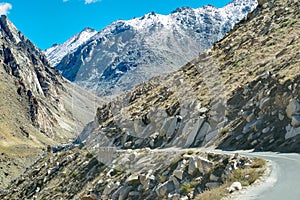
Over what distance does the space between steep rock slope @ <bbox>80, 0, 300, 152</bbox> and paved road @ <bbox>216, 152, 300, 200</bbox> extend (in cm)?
339

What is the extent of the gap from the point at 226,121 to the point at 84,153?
1380cm

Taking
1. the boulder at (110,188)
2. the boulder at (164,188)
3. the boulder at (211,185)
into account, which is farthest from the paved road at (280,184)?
the boulder at (110,188)

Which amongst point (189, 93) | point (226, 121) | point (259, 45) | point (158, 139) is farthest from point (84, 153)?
point (259, 45)

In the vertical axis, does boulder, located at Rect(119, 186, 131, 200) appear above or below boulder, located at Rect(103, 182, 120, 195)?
below

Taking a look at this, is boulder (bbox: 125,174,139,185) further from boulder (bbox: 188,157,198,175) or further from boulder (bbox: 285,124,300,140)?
boulder (bbox: 285,124,300,140)

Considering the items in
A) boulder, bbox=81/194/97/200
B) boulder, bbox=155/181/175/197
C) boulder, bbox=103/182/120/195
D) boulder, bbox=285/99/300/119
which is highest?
boulder, bbox=285/99/300/119

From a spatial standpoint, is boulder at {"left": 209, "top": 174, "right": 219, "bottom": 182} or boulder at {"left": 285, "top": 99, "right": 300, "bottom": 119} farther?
boulder at {"left": 285, "top": 99, "right": 300, "bottom": 119}

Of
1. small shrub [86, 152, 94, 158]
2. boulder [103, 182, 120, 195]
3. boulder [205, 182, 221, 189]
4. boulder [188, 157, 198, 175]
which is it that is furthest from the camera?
small shrub [86, 152, 94, 158]

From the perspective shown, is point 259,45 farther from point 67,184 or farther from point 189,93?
point 67,184

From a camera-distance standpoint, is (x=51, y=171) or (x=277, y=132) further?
(x=51, y=171)

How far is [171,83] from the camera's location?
47.8 metres

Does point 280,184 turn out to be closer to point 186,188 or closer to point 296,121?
point 186,188

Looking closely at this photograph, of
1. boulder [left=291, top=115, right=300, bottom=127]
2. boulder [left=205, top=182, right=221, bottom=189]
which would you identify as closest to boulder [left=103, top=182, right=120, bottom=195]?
boulder [left=205, top=182, right=221, bottom=189]

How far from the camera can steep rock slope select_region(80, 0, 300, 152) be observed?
964 inches
